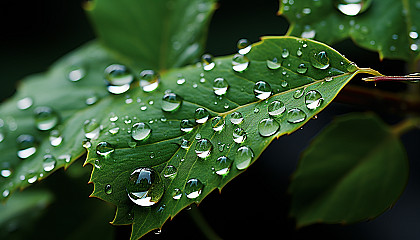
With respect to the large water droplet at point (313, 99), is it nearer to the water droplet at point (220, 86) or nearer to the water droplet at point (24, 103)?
the water droplet at point (220, 86)

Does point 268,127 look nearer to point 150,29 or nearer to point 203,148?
point 203,148

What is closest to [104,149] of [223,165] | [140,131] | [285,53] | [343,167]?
[140,131]

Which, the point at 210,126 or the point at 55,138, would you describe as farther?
the point at 55,138

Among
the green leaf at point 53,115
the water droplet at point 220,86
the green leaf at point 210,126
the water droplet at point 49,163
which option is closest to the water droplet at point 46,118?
the green leaf at point 53,115

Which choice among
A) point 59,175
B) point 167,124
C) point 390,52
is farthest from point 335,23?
point 59,175

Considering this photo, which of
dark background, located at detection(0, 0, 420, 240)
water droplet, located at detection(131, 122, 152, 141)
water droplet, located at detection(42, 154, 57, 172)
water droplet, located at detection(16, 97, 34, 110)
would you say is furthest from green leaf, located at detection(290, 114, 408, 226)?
water droplet, located at detection(16, 97, 34, 110)

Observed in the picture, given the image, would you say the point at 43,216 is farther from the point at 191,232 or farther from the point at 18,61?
the point at 18,61
